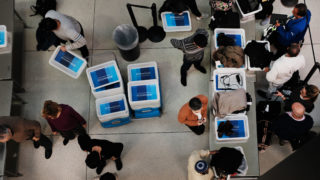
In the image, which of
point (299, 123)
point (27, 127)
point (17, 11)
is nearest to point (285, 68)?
point (299, 123)

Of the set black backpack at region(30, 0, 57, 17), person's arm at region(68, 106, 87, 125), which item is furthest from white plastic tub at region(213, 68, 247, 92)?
black backpack at region(30, 0, 57, 17)

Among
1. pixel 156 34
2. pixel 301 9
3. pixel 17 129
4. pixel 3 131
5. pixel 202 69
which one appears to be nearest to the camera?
pixel 3 131

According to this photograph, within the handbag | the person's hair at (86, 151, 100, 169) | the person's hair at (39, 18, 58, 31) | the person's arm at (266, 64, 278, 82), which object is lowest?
the person's hair at (86, 151, 100, 169)

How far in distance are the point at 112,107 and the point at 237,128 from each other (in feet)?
7.03

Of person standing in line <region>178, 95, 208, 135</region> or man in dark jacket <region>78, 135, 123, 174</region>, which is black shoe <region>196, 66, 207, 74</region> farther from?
man in dark jacket <region>78, 135, 123, 174</region>

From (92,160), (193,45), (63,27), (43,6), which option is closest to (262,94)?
(193,45)

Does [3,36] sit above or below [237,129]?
above

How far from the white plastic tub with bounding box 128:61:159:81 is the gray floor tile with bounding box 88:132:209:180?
3.50 feet

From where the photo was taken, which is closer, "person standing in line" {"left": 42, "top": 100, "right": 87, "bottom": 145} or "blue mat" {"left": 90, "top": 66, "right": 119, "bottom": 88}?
"person standing in line" {"left": 42, "top": 100, "right": 87, "bottom": 145}

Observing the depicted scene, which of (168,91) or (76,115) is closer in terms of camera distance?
(76,115)

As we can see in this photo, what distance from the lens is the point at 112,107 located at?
4.91 metres

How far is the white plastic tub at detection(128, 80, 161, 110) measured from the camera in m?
4.71

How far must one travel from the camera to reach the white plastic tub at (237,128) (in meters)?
4.38

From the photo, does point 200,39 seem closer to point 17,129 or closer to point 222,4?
point 222,4
